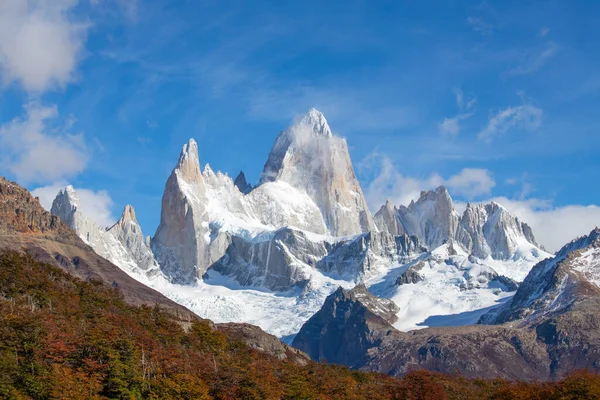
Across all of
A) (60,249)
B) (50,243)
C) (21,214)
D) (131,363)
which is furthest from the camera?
(60,249)

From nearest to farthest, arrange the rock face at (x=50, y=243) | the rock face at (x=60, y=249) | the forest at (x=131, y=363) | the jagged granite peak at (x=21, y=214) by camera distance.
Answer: the forest at (x=131, y=363) → the rock face at (x=60, y=249) → the rock face at (x=50, y=243) → the jagged granite peak at (x=21, y=214)

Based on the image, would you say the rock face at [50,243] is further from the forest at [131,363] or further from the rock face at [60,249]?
the forest at [131,363]

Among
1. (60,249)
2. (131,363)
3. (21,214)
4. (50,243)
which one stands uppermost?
(21,214)

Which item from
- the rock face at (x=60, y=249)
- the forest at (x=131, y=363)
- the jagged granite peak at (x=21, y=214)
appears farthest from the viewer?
the jagged granite peak at (x=21, y=214)

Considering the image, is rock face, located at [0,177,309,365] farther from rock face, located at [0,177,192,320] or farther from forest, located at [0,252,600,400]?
forest, located at [0,252,600,400]

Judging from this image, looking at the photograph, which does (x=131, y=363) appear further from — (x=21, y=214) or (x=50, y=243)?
(x=50, y=243)

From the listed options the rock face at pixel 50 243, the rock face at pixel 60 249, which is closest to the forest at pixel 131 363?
the rock face at pixel 60 249

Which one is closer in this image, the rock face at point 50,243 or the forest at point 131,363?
the forest at point 131,363

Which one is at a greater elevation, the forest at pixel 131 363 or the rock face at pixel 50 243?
the rock face at pixel 50 243

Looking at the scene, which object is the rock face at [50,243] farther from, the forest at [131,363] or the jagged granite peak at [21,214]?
the forest at [131,363]

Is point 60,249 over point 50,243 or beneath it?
beneath

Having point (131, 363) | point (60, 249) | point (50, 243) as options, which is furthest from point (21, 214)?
point (131, 363)

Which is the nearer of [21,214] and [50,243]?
[21,214]

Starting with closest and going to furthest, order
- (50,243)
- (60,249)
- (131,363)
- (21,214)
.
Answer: (131,363) < (21,214) < (50,243) < (60,249)
